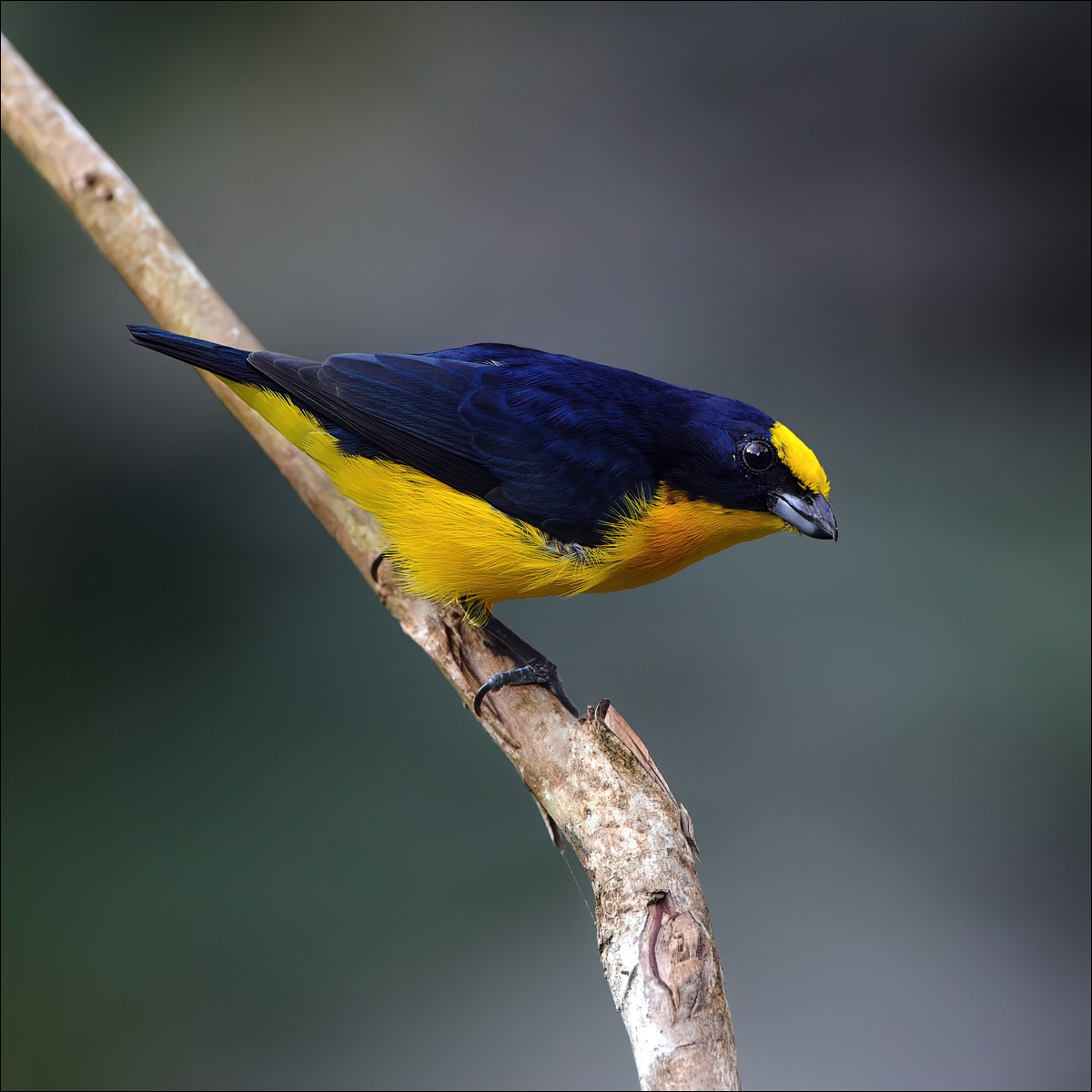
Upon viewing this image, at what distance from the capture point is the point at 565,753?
230 cm

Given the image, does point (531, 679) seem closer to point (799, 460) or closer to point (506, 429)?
point (506, 429)

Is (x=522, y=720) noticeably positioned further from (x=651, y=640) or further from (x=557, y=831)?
(x=651, y=640)

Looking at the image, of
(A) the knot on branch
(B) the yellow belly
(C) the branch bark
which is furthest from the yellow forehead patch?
(A) the knot on branch

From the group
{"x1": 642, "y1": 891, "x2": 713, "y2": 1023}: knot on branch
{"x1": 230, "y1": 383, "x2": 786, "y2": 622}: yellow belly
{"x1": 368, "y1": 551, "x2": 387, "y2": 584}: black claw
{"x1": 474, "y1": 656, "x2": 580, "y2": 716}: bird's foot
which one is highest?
{"x1": 368, "y1": 551, "x2": 387, "y2": 584}: black claw

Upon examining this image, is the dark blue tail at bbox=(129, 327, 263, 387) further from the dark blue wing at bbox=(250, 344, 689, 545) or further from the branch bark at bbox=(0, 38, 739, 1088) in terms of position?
the branch bark at bbox=(0, 38, 739, 1088)

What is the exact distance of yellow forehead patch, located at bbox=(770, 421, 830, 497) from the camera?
2.40 m

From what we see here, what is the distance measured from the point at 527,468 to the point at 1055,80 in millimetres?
4492

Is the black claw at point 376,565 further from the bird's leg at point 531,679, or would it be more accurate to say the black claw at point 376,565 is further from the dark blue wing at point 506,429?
the bird's leg at point 531,679

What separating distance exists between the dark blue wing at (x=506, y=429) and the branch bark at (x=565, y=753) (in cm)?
42

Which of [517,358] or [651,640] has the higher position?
[651,640]

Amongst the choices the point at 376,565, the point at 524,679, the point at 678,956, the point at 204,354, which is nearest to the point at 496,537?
the point at 524,679

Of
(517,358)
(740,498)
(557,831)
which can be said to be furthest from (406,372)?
(557,831)

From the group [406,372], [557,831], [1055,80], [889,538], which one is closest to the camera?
[557,831]

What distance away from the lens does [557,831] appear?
2.31m
